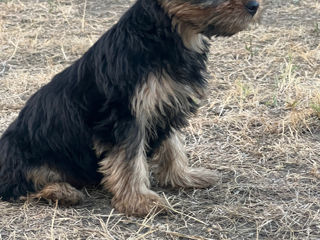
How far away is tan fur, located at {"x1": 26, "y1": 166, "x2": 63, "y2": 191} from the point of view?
4.99 m

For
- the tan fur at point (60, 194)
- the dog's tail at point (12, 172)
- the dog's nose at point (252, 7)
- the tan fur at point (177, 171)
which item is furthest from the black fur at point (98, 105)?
the dog's nose at point (252, 7)

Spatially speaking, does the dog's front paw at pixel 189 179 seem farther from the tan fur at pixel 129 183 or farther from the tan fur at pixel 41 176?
the tan fur at pixel 41 176

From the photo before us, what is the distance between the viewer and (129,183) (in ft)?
15.8

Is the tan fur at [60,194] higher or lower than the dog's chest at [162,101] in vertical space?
lower

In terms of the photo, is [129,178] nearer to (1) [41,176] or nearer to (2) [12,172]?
(1) [41,176]

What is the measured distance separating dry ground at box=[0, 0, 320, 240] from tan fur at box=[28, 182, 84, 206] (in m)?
0.08

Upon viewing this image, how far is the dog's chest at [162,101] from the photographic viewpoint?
4566 mm

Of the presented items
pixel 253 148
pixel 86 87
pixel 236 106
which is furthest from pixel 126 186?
pixel 236 106

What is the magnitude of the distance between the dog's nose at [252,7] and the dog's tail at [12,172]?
87.2 inches

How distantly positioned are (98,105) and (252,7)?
4.75ft

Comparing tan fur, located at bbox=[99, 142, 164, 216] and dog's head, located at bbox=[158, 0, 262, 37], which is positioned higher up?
dog's head, located at bbox=[158, 0, 262, 37]

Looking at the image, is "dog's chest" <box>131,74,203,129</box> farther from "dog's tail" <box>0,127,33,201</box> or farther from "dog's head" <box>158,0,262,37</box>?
"dog's tail" <box>0,127,33,201</box>

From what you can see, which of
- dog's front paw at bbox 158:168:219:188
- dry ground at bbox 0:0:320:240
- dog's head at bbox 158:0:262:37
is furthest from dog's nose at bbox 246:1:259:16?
dog's front paw at bbox 158:168:219:188

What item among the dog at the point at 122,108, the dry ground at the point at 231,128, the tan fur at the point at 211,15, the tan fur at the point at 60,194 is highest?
the tan fur at the point at 211,15
